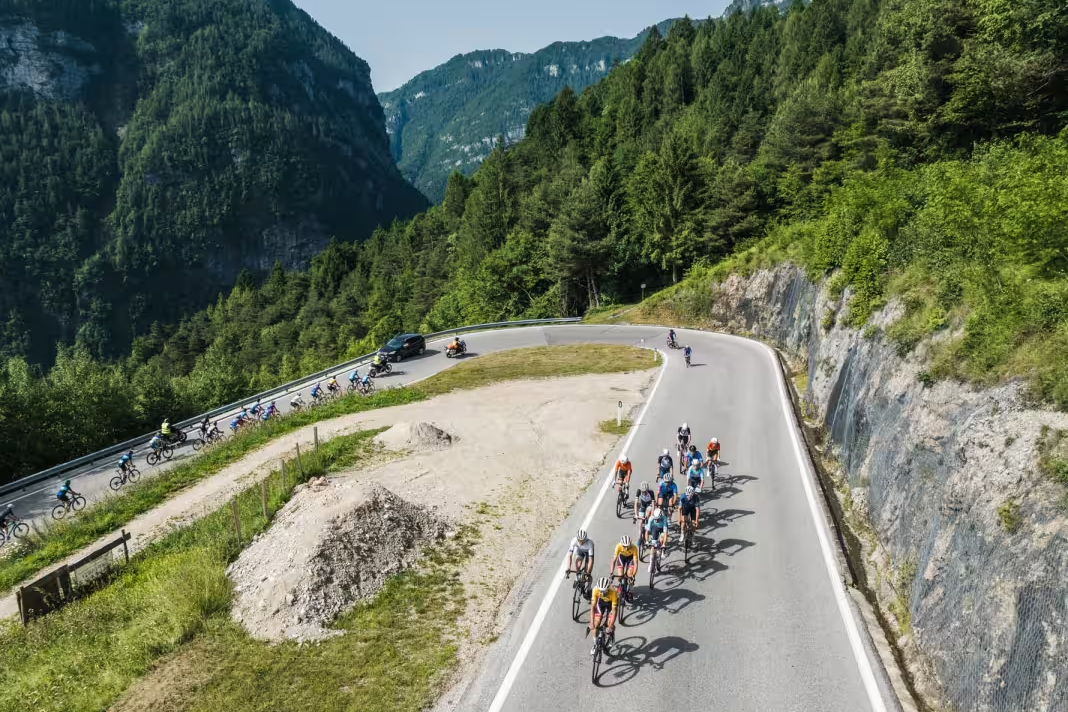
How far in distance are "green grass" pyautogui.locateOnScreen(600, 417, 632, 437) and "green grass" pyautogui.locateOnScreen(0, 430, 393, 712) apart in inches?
509

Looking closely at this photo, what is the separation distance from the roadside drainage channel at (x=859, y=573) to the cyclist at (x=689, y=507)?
10.6 ft

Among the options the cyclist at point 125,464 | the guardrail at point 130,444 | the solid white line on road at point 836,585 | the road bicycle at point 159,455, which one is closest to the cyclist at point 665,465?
the solid white line on road at point 836,585

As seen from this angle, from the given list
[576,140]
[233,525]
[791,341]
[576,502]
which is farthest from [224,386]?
[576,140]

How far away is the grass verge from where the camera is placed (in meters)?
18.9

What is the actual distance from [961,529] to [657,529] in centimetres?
544

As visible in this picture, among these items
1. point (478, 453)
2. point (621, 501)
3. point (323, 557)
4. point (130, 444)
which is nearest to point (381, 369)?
point (130, 444)

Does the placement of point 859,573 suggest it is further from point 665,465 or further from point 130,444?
point 130,444

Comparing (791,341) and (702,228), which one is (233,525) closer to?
(791,341)

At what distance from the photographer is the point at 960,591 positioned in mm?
9438

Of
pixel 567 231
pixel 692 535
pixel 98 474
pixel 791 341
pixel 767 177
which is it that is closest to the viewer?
pixel 692 535

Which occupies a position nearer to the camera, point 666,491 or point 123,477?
point 666,491

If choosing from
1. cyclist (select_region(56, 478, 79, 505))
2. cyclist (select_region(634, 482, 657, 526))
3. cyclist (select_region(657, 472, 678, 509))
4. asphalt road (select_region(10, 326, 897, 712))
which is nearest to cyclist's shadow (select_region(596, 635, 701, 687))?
asphalt road (select_region(10, 326, 897, 712))

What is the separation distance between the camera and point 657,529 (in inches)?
512

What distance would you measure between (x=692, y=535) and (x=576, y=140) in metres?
87.0
